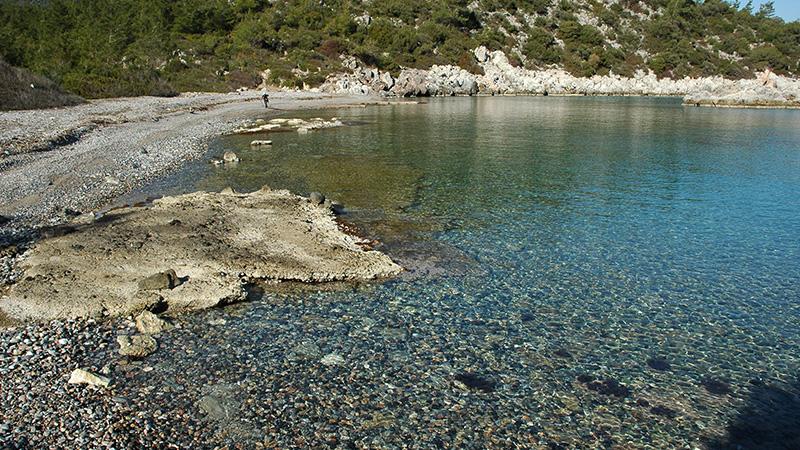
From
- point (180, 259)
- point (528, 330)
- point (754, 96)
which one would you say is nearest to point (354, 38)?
point (754, 96)

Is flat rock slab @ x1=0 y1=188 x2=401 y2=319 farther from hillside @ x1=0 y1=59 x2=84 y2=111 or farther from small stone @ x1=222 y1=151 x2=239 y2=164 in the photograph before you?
hillside @ x1=0 y1=59 x2=84 y2=111

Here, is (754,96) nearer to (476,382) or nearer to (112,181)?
(112,181)

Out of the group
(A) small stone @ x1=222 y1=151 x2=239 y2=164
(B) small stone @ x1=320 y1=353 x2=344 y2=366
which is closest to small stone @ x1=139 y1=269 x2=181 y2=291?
(B) small stone @ x1=320 y1=353 x2=344 y2=366

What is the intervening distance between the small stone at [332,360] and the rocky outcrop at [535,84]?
76150mm

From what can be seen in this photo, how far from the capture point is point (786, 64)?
122188 mm

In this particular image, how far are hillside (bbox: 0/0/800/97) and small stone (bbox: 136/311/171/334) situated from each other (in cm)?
5236

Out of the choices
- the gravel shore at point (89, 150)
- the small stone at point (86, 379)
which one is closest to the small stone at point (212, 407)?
the small stone at point (86, 379)

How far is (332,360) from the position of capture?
30.7ft

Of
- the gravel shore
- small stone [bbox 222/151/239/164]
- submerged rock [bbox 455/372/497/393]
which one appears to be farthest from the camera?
small stone [bbox 222/151/239/164]

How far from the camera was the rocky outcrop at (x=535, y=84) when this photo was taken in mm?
81500

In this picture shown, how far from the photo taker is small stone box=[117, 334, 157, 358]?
9.26 metres

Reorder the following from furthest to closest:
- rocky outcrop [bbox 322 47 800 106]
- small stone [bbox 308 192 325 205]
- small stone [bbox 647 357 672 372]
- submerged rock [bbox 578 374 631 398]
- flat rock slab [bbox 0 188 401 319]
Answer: rocky outcrop [bbox 322 47 800 106] → small stone [bbox 308 192 325 205] → flat rock slab [bbox 0 188 401 319] → small stone [bbox 647 357 672 372] → submerged rock [bbox 578 374 631 398]

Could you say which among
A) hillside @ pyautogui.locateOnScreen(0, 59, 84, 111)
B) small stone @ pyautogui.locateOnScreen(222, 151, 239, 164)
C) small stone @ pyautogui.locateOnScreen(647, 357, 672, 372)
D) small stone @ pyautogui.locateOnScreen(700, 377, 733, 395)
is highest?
hillside @ pyautogui.locateOnScreen(0, 59, 84, 111)

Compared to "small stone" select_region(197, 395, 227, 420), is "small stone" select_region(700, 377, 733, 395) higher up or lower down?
lower down
